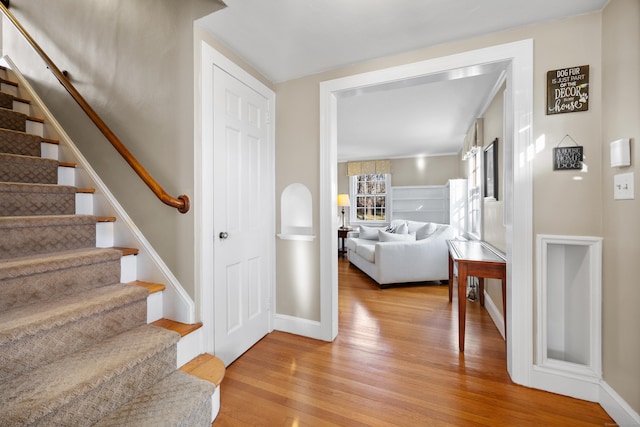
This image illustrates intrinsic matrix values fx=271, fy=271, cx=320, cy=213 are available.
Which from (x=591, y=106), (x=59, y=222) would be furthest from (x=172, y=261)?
(x=591, y=106)

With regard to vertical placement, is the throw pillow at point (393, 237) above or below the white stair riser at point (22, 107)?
below

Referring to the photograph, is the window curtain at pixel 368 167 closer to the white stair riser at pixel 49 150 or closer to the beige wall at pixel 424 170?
the beige wall at pixel 424 170

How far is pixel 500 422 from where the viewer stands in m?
1.48

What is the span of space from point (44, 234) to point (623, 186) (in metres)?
3.31

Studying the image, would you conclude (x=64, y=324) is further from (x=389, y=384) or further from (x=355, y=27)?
(x=355, y=27)

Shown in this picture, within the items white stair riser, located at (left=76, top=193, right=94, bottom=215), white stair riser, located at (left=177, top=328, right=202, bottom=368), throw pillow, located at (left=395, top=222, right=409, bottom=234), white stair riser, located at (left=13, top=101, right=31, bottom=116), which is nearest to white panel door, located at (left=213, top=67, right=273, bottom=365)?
white stair riser, located at (left=177, top=328, right=202, bottom=368)

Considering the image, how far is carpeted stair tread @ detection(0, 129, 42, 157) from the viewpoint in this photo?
1.90m

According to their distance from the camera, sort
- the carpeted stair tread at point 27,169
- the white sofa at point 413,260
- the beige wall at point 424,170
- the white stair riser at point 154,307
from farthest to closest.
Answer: the beige wall at point 424,170 → the white sofa at point 413,260 → the carpeted stair tread at point 27,169 → the white stair riser at point 154,307

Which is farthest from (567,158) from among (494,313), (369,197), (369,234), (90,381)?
(369,197)

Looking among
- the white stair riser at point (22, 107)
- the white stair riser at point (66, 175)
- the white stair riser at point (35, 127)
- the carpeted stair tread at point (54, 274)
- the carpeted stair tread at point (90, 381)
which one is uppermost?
the white stair riser at point (22, 107)

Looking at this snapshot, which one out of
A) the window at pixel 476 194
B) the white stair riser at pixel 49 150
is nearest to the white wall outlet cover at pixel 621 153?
the window at pixel 476 194

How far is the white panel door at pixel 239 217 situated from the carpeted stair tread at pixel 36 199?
1.08 m

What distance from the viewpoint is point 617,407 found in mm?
1457

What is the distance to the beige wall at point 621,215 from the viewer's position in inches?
53.5
